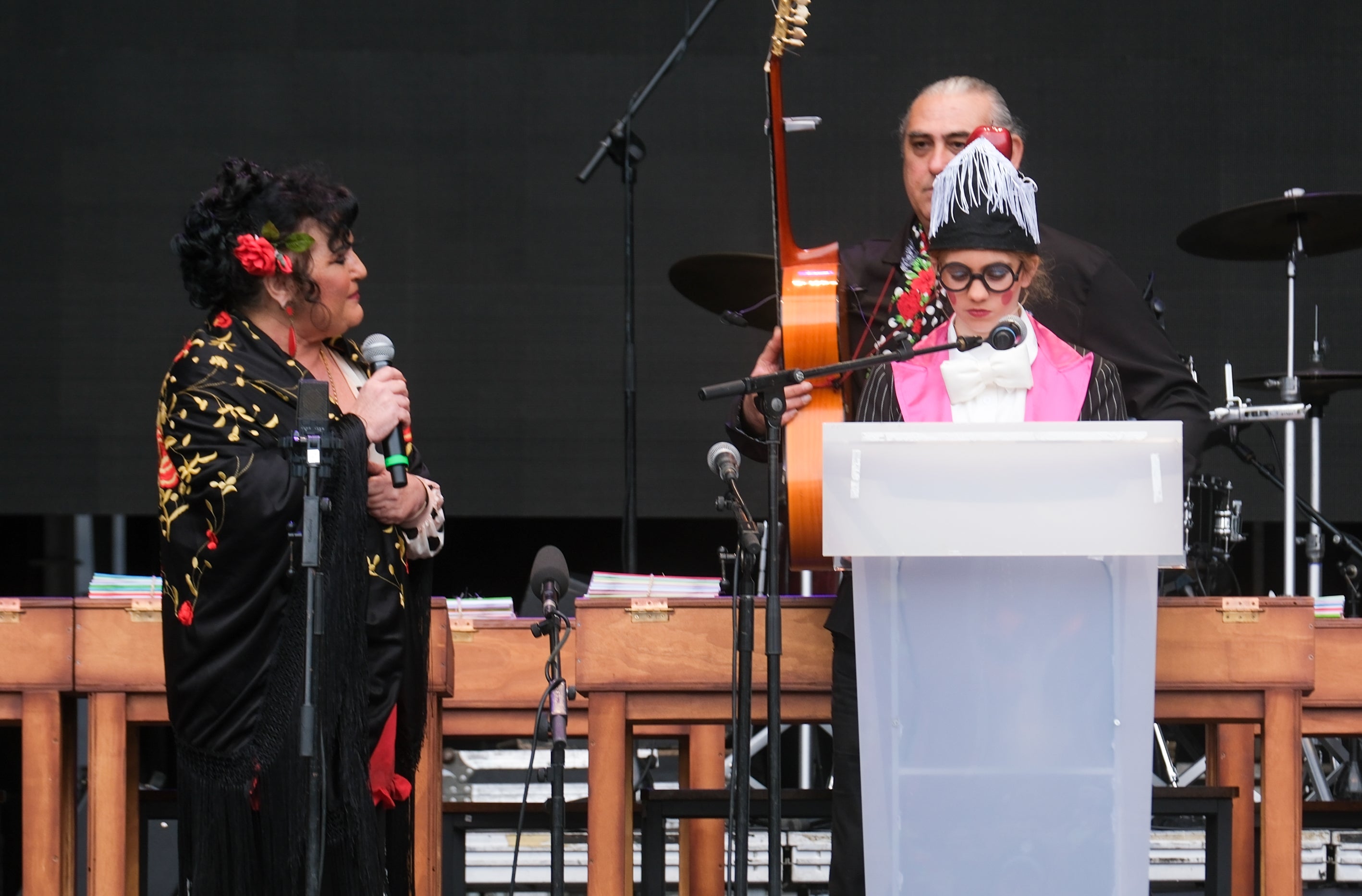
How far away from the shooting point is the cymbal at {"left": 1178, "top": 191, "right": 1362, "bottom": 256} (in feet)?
13.3

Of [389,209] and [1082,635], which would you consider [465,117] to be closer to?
[389,209]

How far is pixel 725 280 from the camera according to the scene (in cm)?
418

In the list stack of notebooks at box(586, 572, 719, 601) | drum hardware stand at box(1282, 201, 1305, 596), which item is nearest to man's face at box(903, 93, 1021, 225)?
stack of notebooks at box(586, 572, 719, 601)

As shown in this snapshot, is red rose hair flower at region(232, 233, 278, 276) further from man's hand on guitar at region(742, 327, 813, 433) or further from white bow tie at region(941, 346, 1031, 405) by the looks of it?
white bow tie at region(941, 346, 1031, 405)

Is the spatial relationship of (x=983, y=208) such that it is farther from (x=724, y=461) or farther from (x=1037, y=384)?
(x=724, y=461)

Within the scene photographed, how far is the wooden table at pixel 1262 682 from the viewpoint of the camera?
251 cm

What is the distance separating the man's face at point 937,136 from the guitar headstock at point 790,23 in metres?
0.27

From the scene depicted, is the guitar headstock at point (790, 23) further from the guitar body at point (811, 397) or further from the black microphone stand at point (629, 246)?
the black microphone stand at point (629, 246)

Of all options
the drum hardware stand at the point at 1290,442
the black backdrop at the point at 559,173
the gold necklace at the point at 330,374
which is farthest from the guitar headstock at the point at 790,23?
the drum hardware stand at the point at 1290,442

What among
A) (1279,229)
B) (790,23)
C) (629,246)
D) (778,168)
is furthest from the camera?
(1279,229)

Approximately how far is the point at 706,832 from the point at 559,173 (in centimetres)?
229

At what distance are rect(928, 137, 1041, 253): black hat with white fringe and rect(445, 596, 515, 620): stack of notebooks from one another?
1.45m

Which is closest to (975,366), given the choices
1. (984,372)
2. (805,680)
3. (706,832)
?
(984,372)

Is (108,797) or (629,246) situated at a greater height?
(629,246)
